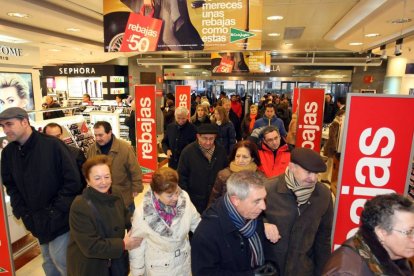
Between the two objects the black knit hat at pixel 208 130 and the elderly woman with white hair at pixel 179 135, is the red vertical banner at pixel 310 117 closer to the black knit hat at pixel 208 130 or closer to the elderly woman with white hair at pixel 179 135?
the elderly woman with white hair at pixel 179 135

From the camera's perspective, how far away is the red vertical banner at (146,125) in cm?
572

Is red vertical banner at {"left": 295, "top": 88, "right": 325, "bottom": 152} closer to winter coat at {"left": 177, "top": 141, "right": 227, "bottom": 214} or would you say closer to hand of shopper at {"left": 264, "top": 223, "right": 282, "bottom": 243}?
winter coat at {"left": 177, "top": 141, "right": 227, "bottom": 214}

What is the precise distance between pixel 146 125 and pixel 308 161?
4211 millimetres

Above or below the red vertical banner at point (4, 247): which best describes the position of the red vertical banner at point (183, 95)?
above

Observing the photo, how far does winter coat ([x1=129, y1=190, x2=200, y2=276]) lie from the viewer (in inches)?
85.9

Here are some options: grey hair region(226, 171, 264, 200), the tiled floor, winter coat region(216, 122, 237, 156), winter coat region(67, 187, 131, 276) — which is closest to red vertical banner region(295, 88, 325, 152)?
winter coat region(216, 122, 237, 156)

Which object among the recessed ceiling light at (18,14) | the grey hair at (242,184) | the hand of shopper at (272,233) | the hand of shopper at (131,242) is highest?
the recessed ceiling light at (18,14)

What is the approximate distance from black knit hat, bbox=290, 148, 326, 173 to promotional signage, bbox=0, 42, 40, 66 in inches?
251

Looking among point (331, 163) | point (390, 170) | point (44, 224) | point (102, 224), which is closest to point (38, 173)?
point (44, 224)

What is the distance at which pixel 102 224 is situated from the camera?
2240mm

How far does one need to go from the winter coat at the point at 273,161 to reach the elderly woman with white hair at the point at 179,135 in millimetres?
1602

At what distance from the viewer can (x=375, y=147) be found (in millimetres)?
1971

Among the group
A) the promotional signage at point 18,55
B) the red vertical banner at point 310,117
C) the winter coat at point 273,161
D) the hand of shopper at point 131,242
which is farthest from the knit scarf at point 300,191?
the promotional signage at point 18,55

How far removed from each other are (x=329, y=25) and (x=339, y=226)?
552 cm
